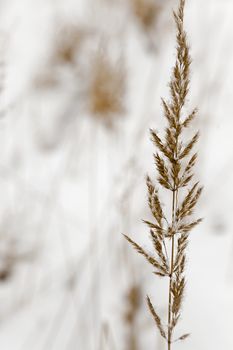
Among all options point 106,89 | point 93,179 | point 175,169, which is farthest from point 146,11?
point 175,169

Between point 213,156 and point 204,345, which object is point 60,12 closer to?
point 213,156

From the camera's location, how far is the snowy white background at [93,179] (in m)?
2.10

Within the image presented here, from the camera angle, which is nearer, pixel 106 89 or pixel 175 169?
pixel 175 169

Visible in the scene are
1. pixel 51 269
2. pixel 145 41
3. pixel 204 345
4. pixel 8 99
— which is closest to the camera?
pixel 204 345

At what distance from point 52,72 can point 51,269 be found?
1347mm

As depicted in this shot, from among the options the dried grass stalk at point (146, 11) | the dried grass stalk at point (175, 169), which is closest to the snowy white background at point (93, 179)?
the dried grass stalk at point (146, 11)

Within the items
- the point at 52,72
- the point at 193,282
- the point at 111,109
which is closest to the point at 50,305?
the point at 193,282

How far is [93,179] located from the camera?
2732 millimetres

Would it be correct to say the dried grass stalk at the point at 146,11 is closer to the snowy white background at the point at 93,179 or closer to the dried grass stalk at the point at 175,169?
the snowy white background at the point at 93,179

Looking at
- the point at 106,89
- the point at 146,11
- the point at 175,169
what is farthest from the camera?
the point at 146,11

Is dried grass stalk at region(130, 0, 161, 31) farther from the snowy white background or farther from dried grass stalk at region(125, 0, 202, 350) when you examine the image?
dried grass stalk at region(125, 0, 202, 350)

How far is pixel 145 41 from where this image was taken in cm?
326

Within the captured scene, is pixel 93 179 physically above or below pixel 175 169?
above

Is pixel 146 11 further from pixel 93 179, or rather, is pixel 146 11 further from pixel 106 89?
pixel 93 179
